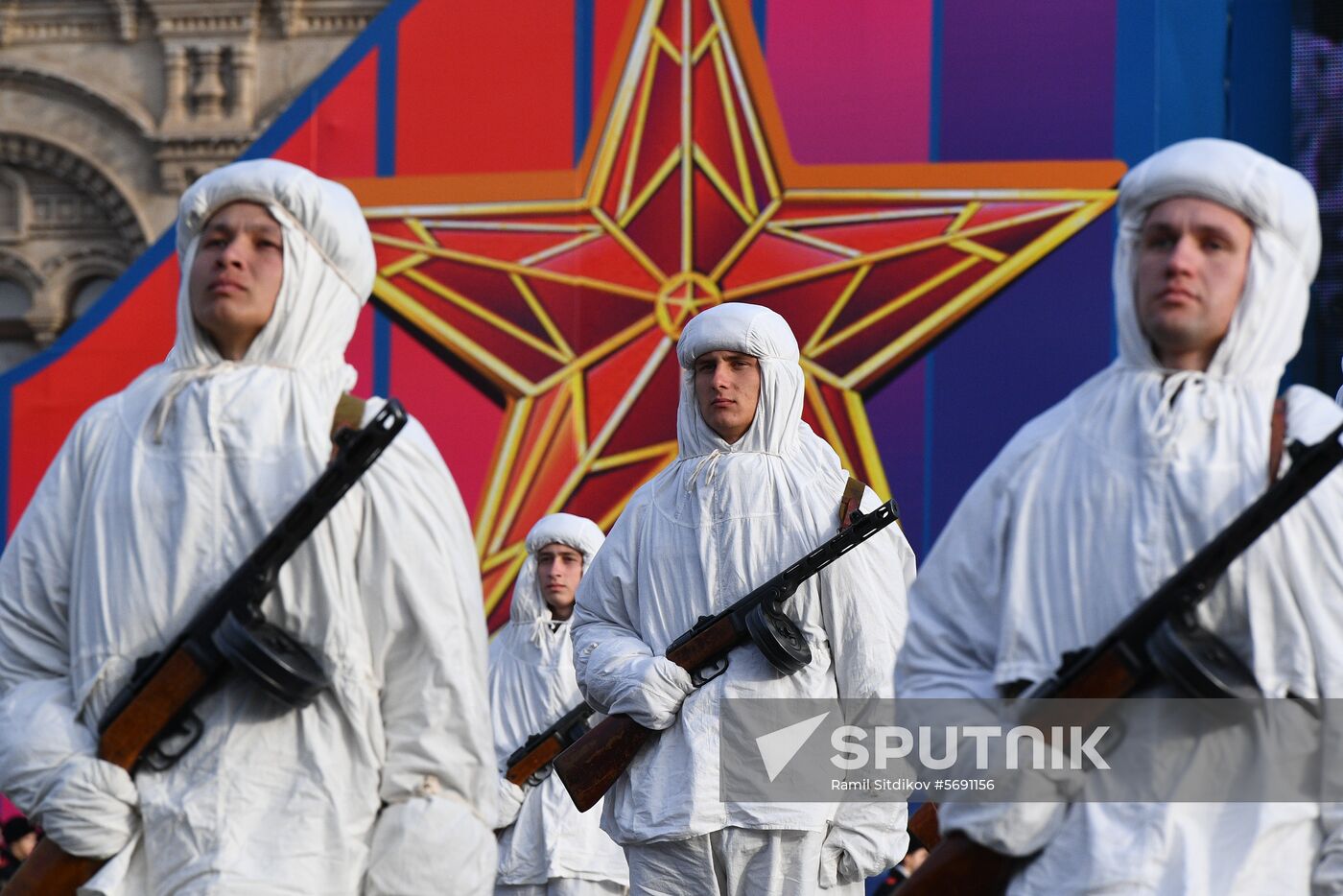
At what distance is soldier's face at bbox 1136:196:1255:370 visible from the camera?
501cm

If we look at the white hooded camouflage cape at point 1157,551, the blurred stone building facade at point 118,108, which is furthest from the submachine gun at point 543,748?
the blurred stone building facade at point 118,108

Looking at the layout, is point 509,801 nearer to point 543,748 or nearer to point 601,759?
point 543,748

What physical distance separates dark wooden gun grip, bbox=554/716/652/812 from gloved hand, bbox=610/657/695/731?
4 centimetres

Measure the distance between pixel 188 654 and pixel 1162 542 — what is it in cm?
190

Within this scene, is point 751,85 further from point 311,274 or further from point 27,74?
point 27,74

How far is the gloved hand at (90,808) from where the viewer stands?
5.05 meters

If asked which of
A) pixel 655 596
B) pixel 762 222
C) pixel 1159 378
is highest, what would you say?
pixel 762 222

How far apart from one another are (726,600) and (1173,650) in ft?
9.55

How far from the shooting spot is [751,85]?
1520 cm

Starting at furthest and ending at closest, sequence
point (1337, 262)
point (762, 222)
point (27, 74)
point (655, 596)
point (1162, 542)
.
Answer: point (27, 74) → point (762, 222) → point (1337, 262) → point (655, 596) → point (1162, 542)

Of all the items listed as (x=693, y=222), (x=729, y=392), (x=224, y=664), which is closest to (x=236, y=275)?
(x=224, y=664)

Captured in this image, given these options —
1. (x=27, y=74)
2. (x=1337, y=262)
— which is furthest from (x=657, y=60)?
(x=27, y=74)

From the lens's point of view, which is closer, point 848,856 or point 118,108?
point 848,856

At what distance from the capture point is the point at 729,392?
7.95 metres
